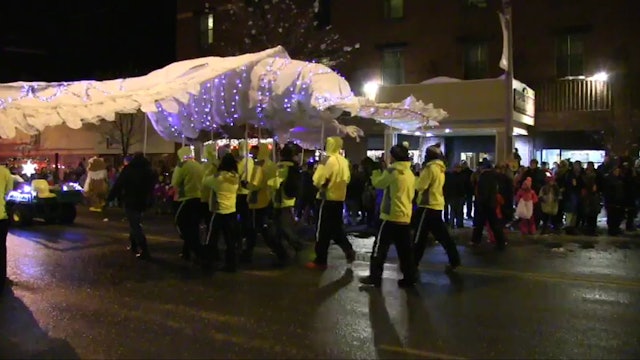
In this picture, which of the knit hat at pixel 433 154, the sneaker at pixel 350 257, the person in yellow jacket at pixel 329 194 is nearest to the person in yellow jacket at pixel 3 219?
the person in yellow jacket at pixel 329 194

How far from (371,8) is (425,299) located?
19.4 m

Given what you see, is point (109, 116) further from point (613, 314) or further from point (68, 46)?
point (68, 46)

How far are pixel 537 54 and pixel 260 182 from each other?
1573 cm

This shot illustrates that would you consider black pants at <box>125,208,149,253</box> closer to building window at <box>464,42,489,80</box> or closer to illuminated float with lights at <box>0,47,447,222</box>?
illuminated float with lights at <box>0,47,447,222</box>

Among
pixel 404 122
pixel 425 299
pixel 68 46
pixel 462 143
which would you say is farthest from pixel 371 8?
pixel 68 46

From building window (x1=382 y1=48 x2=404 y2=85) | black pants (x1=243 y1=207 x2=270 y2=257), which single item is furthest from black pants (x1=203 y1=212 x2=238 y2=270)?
building window (x1=382 y1=48 x2=404 y2=85)

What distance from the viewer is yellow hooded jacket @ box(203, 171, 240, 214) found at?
28.7 feet

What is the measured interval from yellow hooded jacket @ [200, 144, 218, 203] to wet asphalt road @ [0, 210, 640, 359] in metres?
1.15

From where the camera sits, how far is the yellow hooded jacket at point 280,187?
9.59 m

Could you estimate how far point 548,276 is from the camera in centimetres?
885

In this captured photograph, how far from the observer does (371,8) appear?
974 inches

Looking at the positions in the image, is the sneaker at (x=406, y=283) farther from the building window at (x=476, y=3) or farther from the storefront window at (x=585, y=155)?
the building window at (x=476, y=3)

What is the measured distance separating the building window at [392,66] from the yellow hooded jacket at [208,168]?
50.1 ft

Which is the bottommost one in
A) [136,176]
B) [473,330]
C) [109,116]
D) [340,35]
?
[473,330]
